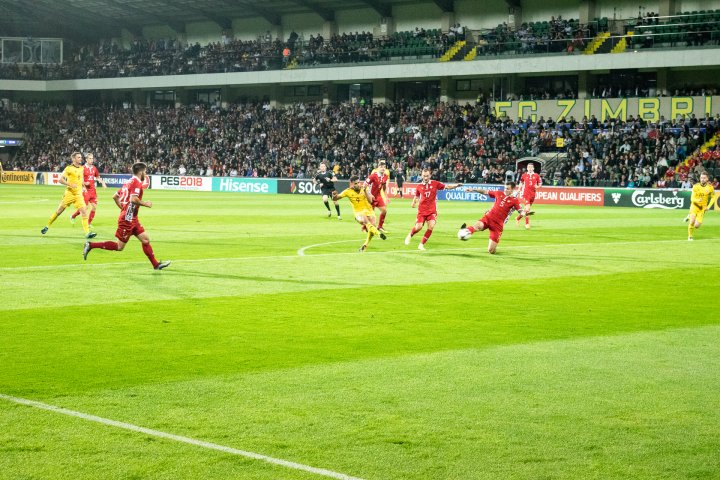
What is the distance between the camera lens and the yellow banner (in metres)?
75.5

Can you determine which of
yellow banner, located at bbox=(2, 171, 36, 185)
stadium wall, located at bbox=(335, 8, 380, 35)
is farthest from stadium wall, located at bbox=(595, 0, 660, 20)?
yellow banner, located at bbox=(2, 171, 36, 185)

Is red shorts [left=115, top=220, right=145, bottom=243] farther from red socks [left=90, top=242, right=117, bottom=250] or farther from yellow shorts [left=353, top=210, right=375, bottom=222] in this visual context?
yellow shorts [left=353, top=210, right=375, bottom=222]

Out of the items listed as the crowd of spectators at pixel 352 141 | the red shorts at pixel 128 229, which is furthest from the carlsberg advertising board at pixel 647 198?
the red shorts at pixel 128 229

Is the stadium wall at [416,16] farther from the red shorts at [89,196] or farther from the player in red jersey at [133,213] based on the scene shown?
the player in red jersey at [133,213]

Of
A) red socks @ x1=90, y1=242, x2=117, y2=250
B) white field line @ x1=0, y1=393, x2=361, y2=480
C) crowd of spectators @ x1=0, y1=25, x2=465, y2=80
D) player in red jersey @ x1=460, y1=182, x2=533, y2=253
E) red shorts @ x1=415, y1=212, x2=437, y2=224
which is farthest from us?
crowd of spectators @ x1=0, y1=25, x2=465, y2=80

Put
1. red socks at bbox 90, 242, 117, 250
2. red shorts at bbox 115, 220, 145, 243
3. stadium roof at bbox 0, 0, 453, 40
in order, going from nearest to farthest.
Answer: red shorts at bbox 115, 220, 145, 243
red socks at bbox 90, 242, 117, 250
stadium roof at bbox 0, 0, 453, 40

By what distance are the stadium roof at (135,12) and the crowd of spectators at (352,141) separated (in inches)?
291

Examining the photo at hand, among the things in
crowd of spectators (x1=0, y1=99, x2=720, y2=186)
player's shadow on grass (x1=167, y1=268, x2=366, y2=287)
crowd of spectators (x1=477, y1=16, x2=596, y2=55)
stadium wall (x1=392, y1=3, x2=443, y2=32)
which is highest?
stadium wall (x1=392, y1=3, x2=443, y2=32)

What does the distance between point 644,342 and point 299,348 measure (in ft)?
13.3

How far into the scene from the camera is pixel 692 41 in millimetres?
53000

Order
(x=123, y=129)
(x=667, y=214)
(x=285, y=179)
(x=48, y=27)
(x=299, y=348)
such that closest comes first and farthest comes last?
(x=299, y=348) < (x=667, y=214) < (x=285, y=179) < (x=123, y=129) < (x=48, y=27)

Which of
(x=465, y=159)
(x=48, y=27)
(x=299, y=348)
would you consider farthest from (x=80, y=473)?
(x=48, y=27)

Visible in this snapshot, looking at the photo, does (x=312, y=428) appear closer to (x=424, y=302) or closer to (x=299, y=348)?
(x=299, y=348)

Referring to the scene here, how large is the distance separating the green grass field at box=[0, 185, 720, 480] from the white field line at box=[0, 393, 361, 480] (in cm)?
7
